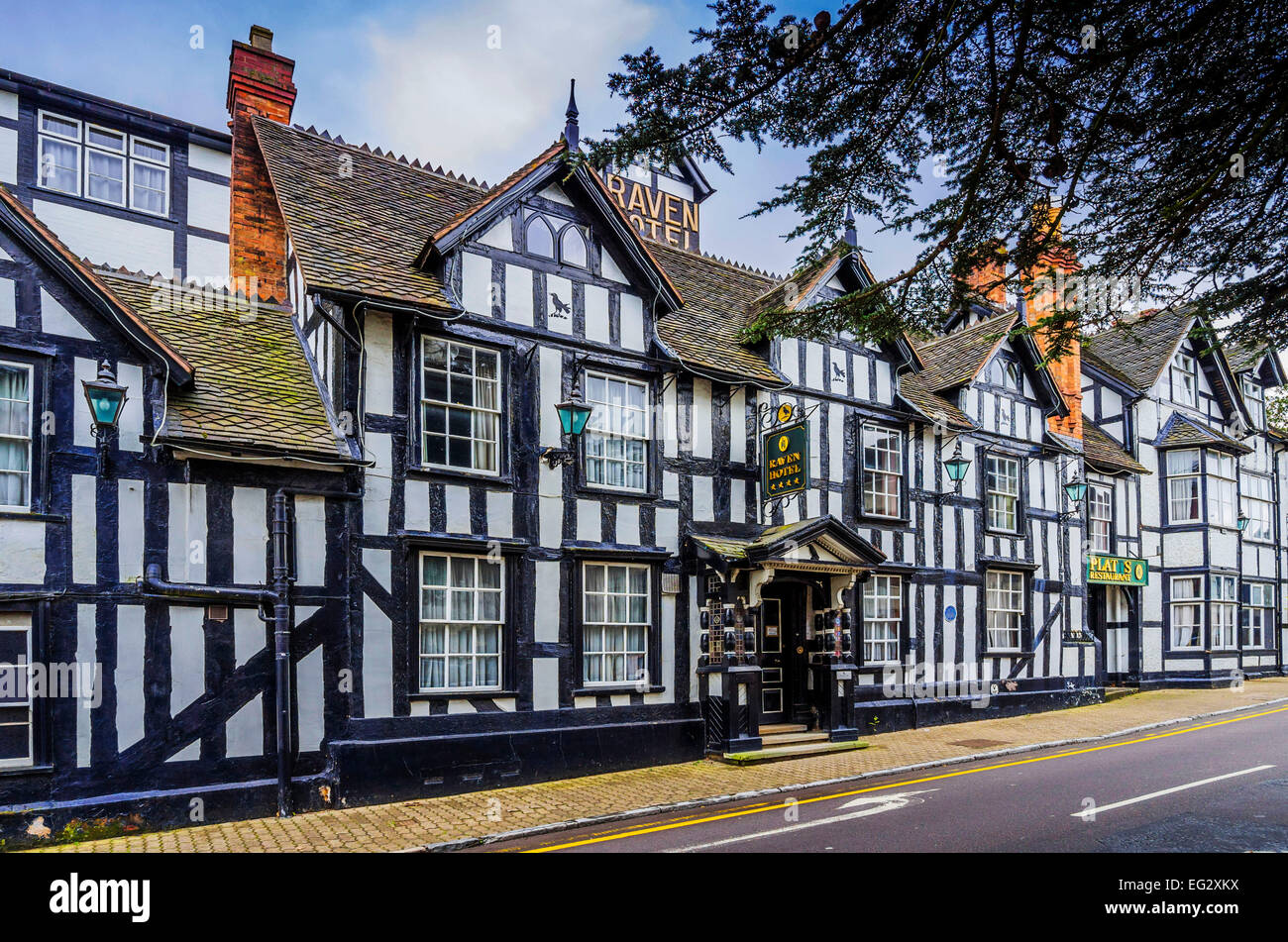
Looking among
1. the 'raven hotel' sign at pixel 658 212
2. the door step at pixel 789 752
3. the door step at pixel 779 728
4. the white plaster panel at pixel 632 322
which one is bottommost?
the door step at pixel 789 752

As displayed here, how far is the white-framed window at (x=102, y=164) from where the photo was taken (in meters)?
15.6

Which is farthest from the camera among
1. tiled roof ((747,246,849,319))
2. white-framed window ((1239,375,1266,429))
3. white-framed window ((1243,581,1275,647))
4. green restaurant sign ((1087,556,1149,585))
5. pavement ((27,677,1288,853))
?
white-framed window ((1239,375,1266,429))

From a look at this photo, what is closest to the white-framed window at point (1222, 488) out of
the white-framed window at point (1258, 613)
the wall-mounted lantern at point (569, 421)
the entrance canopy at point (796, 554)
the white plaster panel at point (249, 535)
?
the white-framed window at point (1258, 613)

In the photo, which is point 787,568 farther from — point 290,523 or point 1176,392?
point 1176,392

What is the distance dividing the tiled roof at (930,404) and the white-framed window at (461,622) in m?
9.74

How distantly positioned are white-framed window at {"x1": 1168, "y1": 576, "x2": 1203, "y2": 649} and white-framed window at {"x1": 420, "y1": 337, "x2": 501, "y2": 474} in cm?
2279

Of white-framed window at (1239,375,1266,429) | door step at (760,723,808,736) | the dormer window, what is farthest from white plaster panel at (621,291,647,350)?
white-framed window at (1239,375,1266,429)

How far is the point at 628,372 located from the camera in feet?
47.0

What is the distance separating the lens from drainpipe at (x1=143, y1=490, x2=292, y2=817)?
10.6 meters

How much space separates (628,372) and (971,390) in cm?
940

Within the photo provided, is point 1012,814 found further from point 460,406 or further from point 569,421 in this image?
point 460,406

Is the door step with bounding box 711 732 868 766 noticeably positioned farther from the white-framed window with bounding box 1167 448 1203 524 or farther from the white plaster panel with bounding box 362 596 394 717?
the white-framed window with bounding box 1167 448 1203 524

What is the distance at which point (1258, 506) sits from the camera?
29594 millimetres

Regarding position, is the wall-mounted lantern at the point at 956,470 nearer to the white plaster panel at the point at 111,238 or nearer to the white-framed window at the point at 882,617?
the white-framed window at the point at 882,617
